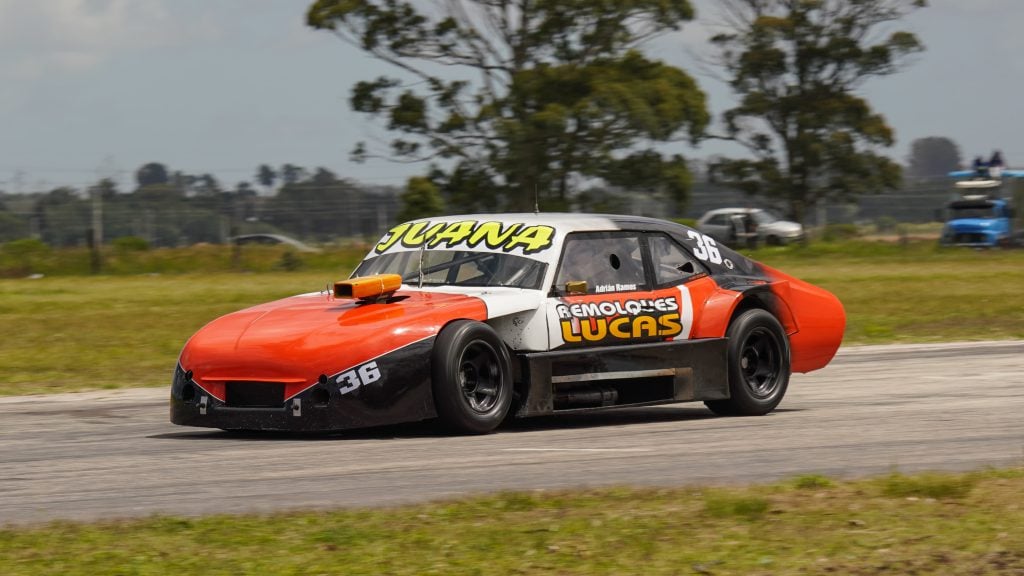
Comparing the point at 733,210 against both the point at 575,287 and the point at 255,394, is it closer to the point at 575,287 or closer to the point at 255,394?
the point at 575,287

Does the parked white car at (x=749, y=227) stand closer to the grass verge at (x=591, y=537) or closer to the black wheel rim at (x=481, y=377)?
the black wheel rim at (x=481, y=377)

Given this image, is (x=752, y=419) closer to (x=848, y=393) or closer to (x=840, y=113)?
(x=848, y=393)

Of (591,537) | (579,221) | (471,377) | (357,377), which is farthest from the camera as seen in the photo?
(579,221)

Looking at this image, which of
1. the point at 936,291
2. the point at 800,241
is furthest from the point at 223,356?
the point at 800,241

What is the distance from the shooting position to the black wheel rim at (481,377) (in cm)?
898

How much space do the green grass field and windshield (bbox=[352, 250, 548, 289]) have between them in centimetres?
442

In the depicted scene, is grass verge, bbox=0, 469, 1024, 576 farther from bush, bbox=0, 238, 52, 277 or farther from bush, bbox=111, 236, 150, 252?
bush, bbox=111, 236, 150, 252

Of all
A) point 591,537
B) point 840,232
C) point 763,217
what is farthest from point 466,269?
point 763,217

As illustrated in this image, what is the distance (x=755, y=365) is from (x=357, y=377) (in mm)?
3224

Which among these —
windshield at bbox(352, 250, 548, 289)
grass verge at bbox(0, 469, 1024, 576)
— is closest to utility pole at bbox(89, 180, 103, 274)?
windshield at bbox(352, 250, 548, 289)

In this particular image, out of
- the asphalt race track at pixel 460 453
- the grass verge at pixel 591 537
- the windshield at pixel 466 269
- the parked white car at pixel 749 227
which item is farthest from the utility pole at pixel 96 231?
the grass verge at pixel 591 537

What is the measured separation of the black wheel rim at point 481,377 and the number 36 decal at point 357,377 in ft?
1.97

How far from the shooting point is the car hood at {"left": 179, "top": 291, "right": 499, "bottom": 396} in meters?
8.58

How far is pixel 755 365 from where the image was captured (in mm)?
10625
